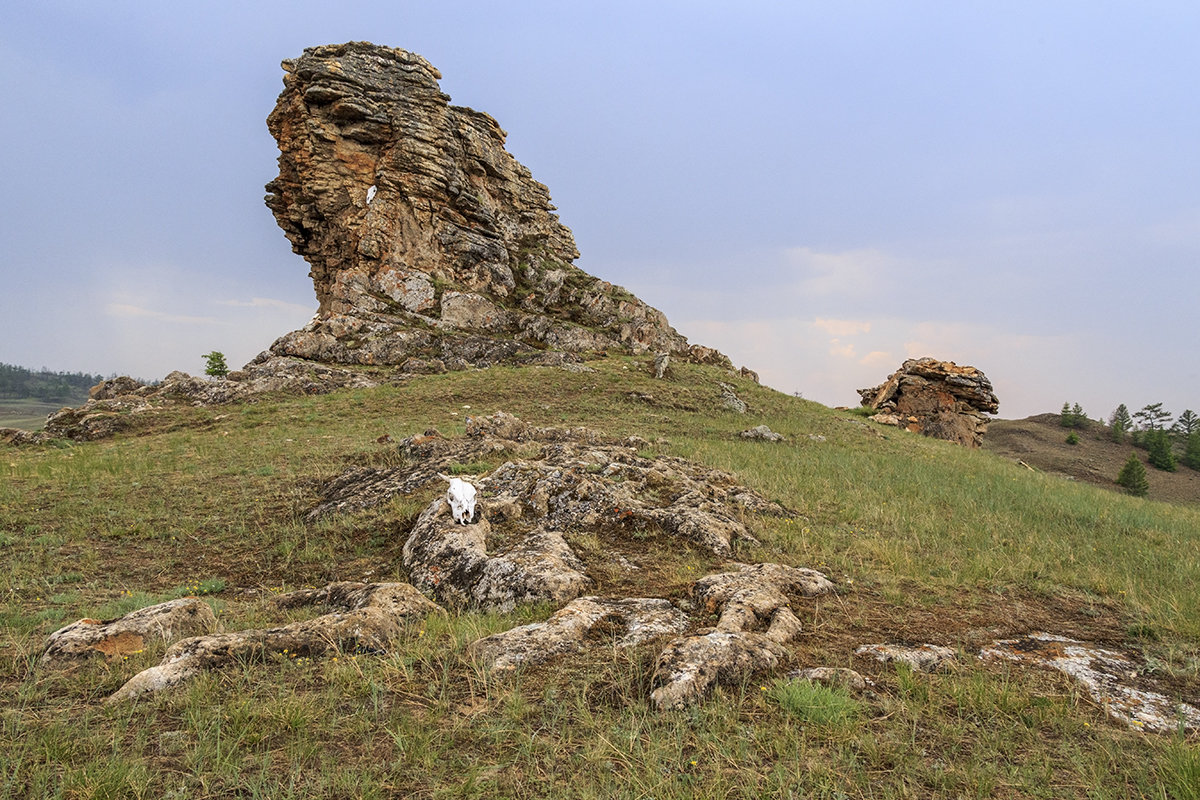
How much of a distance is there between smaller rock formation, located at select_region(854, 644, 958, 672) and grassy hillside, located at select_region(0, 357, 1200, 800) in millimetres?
146

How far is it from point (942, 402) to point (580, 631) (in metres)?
42.2

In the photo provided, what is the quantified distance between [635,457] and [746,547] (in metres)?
4.46

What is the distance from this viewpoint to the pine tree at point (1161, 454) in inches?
2146

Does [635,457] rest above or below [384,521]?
above

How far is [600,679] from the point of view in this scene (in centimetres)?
385

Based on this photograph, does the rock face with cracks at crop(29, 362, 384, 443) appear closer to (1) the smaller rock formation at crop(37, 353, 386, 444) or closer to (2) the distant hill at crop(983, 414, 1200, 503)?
(1) the smaller rock formation at crop(37, 353, 386, 444)

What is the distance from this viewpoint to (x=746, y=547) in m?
7.51

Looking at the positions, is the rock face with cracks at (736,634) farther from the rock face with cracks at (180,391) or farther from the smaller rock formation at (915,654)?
the rock face with cracks at (180,391)

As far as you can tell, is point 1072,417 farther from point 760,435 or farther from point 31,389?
point 31,389

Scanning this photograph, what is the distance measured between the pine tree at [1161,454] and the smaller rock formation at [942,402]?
112ft

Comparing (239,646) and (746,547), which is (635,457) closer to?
(746,547)

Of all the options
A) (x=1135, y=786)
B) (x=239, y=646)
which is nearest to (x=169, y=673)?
(x=239, y=646)

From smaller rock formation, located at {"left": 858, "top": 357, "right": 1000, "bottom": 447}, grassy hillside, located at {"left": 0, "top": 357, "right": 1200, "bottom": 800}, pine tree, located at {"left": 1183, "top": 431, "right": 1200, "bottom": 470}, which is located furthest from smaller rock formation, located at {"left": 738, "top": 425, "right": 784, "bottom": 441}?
pine tree, located at {"left": 1183, "top": 431, "right": 1200, "bottom": 470}

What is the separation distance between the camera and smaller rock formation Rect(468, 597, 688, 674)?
13.7 feet
